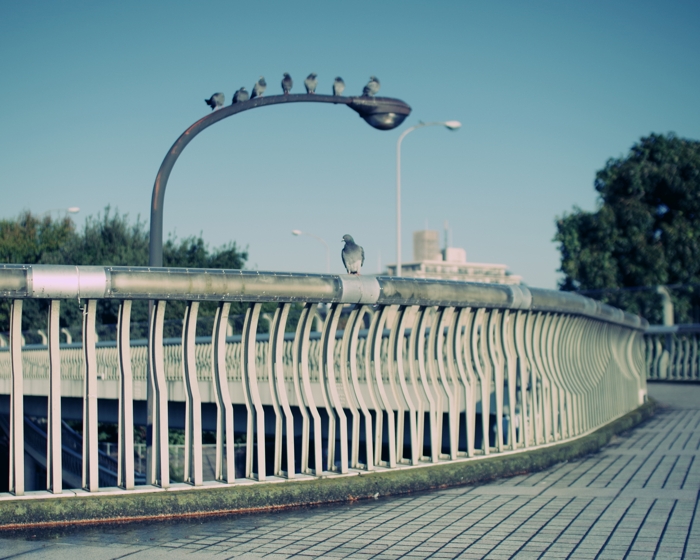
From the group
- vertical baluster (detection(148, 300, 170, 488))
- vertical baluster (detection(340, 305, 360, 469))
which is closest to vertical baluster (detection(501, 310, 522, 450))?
vertical baluster (detection(340, 305, 360, 469))

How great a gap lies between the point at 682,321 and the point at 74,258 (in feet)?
56.4

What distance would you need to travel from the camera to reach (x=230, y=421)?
6.05 metres

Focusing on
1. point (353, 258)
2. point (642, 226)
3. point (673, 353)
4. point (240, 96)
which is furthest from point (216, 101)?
point (642, 226)

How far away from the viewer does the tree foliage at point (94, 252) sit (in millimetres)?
22734

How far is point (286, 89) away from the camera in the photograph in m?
11.1

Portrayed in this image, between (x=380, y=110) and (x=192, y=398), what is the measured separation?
5.53 meters

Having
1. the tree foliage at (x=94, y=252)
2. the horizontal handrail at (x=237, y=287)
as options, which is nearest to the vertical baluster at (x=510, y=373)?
the horizontal handrail at (x=237, y=287)

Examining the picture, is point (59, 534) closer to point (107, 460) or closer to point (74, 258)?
point (107, 460)

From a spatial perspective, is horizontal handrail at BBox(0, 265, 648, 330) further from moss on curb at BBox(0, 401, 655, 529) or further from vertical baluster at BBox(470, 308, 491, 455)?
moss on curb at BBox(0, 401, 655, 529)

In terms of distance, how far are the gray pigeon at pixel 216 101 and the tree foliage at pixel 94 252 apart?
11301 millimetres

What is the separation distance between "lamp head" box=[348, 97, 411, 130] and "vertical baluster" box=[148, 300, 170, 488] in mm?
5373

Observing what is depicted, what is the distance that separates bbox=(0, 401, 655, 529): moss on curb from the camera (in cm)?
536

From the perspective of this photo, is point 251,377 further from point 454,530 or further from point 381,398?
point 454,530

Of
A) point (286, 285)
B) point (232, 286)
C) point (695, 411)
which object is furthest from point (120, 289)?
point (695, 411)
